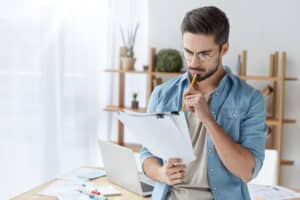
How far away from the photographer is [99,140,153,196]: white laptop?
6.55ft

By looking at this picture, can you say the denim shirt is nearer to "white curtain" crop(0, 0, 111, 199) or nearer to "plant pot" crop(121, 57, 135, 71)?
"white curtain" crop(0, 0, 111, 199)

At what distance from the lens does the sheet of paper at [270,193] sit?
2.09 metres

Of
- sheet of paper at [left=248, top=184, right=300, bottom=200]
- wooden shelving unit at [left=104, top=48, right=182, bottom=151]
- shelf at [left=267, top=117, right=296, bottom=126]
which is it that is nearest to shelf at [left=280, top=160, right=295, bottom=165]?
shelf at [left=267, top=117, right=296, bottom=126]

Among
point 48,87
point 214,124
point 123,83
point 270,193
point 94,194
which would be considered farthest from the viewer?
point 123,83

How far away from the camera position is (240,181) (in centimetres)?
134

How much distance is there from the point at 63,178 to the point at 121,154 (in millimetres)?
423

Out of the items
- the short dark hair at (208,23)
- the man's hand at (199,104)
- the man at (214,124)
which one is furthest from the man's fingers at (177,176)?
the short dark hair at (208,23)

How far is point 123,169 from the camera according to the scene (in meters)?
2.06

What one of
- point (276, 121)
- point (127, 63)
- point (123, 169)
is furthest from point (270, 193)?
point (127, 63)

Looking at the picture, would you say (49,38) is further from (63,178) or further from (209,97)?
(209,97)

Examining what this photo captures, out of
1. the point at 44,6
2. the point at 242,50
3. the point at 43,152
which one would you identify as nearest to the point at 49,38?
the point at 44,6

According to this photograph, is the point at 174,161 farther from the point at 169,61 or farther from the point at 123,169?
the point at 169,61

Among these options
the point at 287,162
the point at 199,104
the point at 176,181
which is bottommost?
the point at 287,162

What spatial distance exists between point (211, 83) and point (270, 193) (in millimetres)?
996
